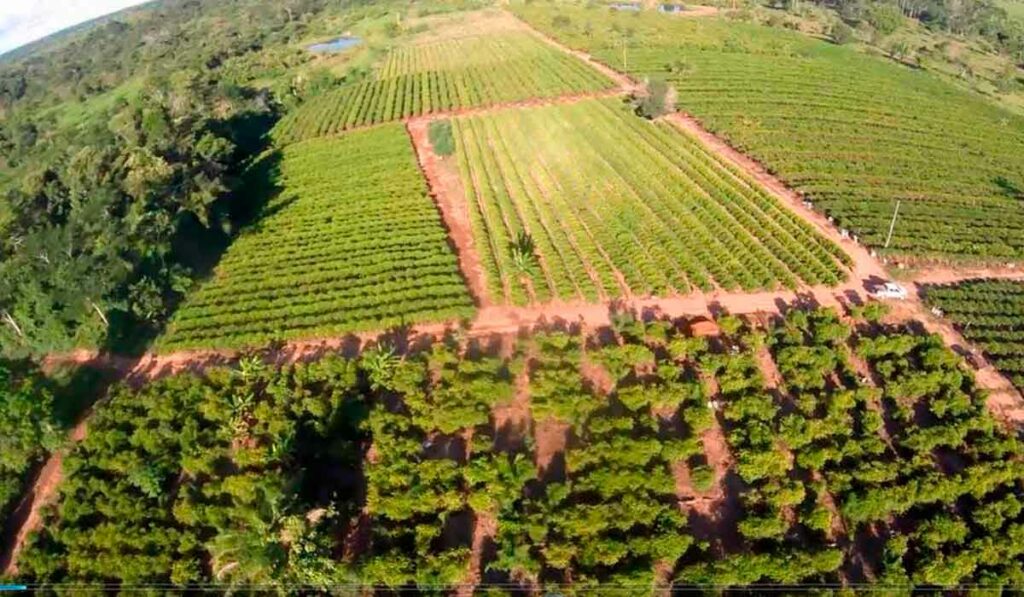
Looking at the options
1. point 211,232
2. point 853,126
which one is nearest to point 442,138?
point 211,232

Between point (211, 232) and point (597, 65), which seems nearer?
point (211, 232)

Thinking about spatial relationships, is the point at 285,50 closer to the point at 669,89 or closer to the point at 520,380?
the point at 669,89

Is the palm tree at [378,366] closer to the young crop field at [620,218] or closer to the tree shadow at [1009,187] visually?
the young crop field at [620,218]

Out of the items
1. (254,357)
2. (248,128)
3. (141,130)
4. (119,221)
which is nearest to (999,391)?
(254,357)

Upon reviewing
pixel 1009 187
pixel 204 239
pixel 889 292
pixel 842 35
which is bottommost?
pixel 1009 187

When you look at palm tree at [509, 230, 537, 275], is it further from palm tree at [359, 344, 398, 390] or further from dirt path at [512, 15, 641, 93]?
dirt path at [512, 15, 641, 93]

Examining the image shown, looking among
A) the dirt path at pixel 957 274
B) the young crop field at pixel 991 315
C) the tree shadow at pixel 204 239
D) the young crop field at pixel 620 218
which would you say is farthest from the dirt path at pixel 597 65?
the young crop field at pixel 991 315

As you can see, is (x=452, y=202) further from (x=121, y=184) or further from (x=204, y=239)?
(x=121, y=184)
